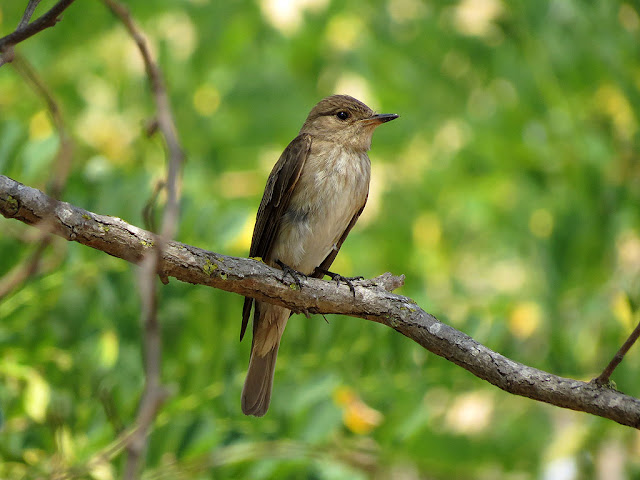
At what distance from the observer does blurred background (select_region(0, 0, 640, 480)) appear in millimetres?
Answer: 3908

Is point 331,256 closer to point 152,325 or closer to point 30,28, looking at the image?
point 30,28

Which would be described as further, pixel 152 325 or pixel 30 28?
pixel 30 28

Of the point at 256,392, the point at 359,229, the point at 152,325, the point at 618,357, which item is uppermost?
the point at 359,229

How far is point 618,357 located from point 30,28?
1.80 meters

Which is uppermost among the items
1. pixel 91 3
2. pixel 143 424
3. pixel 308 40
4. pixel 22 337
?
pixel 308 40

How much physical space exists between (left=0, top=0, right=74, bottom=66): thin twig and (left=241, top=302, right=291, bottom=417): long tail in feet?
6.60

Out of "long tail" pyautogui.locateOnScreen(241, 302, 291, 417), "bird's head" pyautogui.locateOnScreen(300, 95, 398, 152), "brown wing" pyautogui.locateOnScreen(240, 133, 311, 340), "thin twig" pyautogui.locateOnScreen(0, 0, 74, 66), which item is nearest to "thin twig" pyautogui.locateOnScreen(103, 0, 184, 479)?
"thin twig" pyautogui.locateOnScreen(0, 0, 74, 66)

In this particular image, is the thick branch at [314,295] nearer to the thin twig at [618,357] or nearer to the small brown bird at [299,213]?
the thin twig at [618,357]

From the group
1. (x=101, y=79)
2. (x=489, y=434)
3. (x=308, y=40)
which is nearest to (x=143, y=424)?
(x=489, y=434)

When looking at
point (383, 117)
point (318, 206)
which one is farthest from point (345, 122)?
point (318, 206)

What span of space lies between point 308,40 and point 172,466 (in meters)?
4.46

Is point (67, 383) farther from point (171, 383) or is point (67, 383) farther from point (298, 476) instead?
point (298, 476)

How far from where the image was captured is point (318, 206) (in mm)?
4051

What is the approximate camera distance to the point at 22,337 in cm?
383
